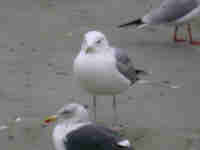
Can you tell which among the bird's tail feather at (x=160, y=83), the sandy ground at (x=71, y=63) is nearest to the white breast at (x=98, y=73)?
the sandy ground at (x=71, y=63)

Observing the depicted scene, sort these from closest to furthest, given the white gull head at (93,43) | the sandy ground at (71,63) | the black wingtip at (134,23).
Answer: the white gull head at (93,43) < the sandy ground at (71,63) < the black wingtip at (134,23)

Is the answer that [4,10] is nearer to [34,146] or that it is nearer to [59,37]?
[59,37]

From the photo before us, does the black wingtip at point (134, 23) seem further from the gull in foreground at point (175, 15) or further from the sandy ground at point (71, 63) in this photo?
the sandy ground at point (71, 63)

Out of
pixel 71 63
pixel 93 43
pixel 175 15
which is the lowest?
pixel 71 63

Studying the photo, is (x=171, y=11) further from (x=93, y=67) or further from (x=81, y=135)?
(x=81, y=135)

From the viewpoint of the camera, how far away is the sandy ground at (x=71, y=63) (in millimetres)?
7523

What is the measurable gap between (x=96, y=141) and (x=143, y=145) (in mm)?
1311

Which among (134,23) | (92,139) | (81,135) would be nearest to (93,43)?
(81,135)

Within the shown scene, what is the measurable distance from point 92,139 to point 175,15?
20.8 ft

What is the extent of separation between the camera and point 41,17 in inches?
485

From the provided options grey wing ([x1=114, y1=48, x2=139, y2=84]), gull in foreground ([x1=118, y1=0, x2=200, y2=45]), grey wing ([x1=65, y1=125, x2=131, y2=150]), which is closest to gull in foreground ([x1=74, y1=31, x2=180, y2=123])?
grey wing ([x1=114, y1=48, x2=139, y2=84])

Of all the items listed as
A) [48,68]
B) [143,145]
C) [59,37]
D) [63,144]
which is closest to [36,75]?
[48,68]

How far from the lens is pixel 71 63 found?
9.76m

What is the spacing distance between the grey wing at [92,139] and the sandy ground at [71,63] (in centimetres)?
109
